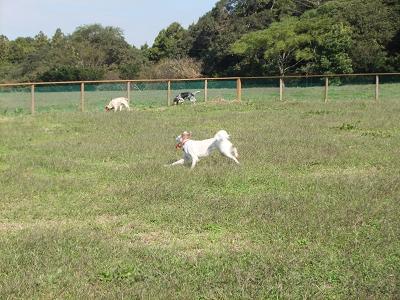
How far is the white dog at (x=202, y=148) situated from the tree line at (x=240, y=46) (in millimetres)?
34979

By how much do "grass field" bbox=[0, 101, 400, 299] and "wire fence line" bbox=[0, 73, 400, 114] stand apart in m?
11.4

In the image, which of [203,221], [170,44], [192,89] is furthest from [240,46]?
[203,221]

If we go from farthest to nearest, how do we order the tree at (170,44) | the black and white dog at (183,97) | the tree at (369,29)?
1. the tree at (170,44)
2. the tree at (369,29)
3. the black and white dog at (183,97)

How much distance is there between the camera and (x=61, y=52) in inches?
2625

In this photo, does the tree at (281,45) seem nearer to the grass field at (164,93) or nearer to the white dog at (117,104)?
the grass field at (164,93)

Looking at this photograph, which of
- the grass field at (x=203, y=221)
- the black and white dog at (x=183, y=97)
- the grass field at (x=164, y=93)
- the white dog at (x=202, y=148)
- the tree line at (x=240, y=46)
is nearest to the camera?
the grass field at (x=203, y=221)

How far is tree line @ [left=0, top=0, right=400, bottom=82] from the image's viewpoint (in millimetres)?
43594

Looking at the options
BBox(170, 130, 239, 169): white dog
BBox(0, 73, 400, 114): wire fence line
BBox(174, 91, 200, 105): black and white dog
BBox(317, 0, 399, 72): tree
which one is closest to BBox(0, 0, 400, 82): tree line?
→ BBox(317, 0, 399, 72): tree

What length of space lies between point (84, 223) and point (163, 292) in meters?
2.16

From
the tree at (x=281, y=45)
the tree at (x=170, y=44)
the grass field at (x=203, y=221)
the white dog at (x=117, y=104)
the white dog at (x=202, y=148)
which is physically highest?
the tree at (x=170, y=44)

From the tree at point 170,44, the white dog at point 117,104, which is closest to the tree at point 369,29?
the tree at point 170,44

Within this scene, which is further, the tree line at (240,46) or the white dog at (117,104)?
the tree line at (240,46)

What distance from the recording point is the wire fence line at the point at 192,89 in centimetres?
2298

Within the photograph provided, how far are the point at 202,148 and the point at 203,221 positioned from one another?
3480mm
